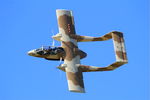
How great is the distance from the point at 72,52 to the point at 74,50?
51 cm

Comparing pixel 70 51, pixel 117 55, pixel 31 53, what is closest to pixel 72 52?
pixel 70 51

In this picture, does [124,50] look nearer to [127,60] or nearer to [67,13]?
Result: [127,60]

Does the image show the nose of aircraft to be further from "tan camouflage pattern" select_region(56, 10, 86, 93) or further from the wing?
the wing

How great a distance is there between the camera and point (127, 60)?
326ft

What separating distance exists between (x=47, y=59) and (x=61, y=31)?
514 centimetres

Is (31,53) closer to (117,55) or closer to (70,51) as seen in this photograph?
(70,51)

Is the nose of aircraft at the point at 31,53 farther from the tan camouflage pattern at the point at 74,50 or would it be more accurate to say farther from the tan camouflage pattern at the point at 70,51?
the tan camouflage pattern at the point at 70,51

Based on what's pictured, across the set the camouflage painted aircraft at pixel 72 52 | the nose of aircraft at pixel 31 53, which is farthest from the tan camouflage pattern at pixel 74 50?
the nose of aircraft at pixel 31 53

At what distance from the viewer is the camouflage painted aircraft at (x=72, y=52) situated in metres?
99.4

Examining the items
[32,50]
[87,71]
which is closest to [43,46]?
[32,50]

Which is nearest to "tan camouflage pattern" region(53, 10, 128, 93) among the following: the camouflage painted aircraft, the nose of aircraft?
the camouflage painted aircraft

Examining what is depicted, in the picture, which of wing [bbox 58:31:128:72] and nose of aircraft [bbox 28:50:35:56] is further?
nose of aircraft [bbox 28:50:35:56]

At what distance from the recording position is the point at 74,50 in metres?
102

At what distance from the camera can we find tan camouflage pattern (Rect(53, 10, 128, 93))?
99375 millimetres
